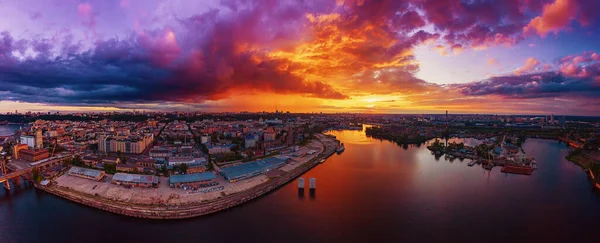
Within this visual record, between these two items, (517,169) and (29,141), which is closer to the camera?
(517,169)

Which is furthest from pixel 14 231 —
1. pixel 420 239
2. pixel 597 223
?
pixel 597 223

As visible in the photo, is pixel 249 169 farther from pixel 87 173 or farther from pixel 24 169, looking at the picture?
pixel 24 169

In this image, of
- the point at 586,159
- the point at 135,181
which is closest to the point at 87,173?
the point at 135,181

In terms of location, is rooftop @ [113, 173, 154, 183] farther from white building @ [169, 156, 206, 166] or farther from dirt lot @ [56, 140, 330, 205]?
white building @ [169, 156, 206, 166]

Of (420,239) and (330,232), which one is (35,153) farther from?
(420,239)

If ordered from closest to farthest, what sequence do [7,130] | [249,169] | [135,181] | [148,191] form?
1. [148,191]
2. [135,181]
3. [249,169]
4. [7,130]

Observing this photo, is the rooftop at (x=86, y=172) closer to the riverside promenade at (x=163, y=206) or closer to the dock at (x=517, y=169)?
the riverside promenade at (x=163, y=206)

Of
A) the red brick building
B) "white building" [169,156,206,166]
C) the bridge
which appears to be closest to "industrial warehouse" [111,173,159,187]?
"white building" [169,156,206,166]

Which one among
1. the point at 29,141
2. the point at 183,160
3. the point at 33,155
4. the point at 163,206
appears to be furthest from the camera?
the point at 29,141
